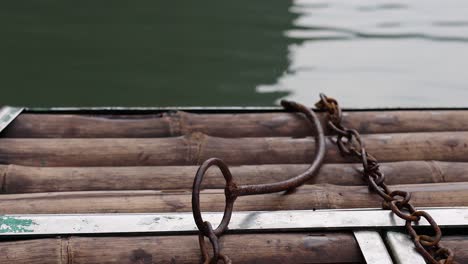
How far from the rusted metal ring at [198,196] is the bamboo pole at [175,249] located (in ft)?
0.16

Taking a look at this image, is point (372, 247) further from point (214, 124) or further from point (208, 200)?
point (214, 124)

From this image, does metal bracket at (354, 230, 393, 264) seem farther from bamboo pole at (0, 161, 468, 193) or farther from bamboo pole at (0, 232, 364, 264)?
bamboo pole at (0, 161, 468, 193)

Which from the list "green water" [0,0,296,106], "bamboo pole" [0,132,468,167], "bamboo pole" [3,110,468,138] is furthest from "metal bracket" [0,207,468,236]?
"green water" [0,0,296,106]

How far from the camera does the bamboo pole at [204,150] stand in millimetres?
2162

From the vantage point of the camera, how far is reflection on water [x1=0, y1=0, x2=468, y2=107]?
493 centimetres

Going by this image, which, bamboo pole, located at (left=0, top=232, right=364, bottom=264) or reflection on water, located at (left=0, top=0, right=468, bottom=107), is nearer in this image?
bamboo pole, located at (left=0, top=232, right=364, bottom=264)

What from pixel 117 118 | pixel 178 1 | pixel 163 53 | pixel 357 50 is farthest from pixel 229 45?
pixel 117 118

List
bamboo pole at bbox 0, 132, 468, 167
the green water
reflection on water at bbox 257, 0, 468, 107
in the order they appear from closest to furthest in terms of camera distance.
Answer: bamboo pole at bbox 0, 132, 468, 167
the green water
reflection on water at bbox 257, 0, 468, 107

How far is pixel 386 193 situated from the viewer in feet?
6.14

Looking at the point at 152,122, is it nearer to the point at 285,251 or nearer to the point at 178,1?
the point at 285,251

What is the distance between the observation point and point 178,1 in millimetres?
7645

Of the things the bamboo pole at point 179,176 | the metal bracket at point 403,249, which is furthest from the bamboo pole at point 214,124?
the metal bracket at point 403,249

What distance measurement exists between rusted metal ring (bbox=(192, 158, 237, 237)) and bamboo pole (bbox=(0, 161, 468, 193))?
1.12ft

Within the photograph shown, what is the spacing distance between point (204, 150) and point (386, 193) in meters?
0.74
